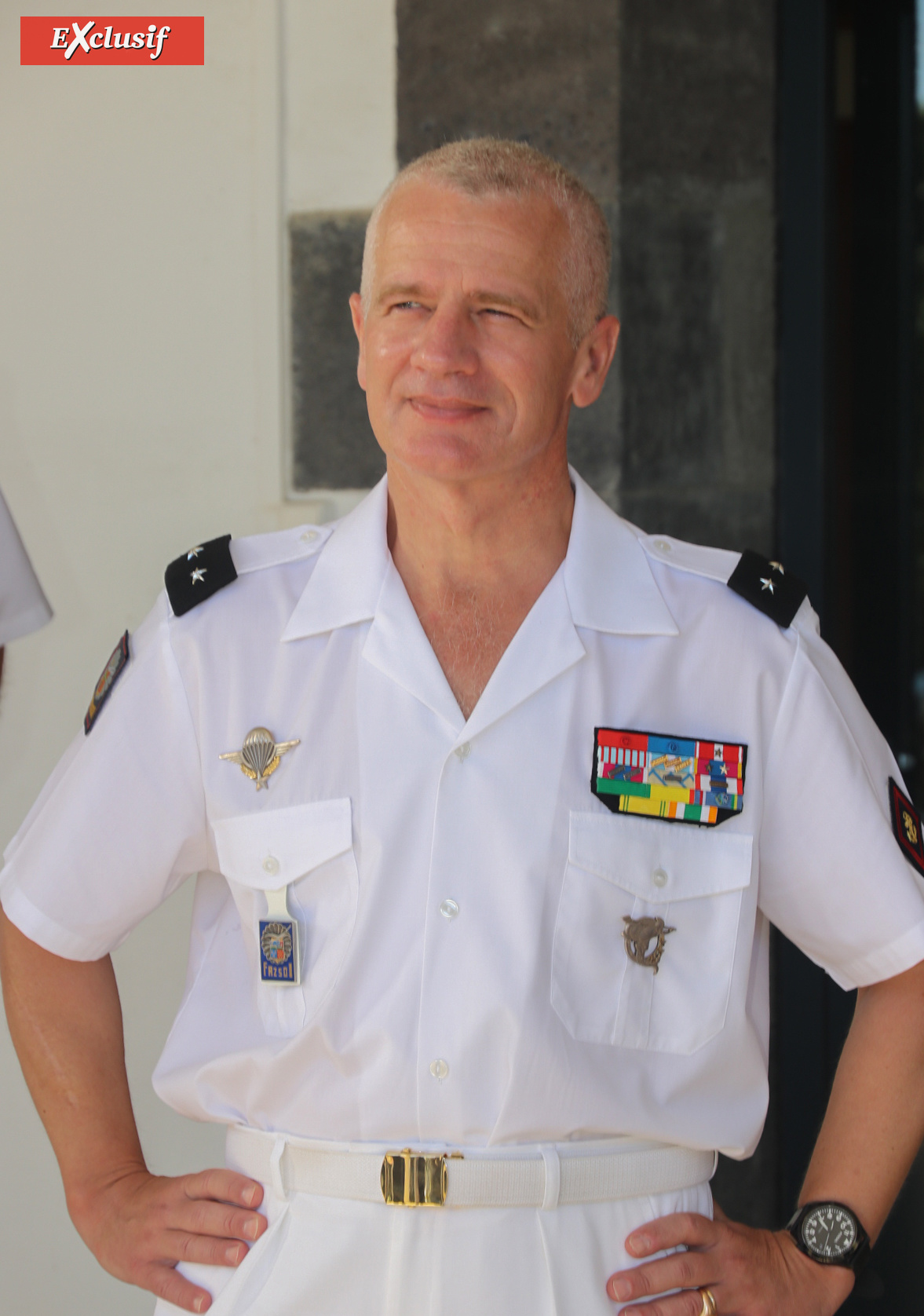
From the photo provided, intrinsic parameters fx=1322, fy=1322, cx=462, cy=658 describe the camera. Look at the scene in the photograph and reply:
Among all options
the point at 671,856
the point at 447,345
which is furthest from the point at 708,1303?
the point at 447,345

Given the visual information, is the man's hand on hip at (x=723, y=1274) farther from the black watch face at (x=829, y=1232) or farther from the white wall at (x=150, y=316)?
the white wall at (x=150, y=316)

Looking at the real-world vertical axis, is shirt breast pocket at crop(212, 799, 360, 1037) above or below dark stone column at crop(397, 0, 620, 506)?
below

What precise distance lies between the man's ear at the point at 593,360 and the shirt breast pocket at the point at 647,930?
21.0 inches

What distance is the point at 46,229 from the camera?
7.61 ft

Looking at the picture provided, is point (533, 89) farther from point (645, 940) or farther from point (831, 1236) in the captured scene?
point (831, 1236)

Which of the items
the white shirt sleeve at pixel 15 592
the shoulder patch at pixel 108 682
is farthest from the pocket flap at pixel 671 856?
the white shirt sleeve at pixel 15 592

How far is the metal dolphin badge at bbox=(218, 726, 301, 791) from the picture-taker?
1.48 metres

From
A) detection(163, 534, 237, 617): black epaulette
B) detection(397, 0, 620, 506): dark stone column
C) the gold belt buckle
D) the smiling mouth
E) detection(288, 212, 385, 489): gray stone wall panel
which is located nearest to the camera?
the gold belt buckle

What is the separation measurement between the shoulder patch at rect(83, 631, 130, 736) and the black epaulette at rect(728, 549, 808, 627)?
28.4 inches

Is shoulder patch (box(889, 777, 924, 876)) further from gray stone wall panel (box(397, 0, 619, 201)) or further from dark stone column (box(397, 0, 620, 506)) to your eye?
gray stone wall panel (box(397, 0, 619, 201))

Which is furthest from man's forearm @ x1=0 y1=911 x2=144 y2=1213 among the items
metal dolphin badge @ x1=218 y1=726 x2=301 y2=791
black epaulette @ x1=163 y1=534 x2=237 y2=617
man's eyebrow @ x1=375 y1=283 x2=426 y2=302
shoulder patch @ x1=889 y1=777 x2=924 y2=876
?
shoulder patch @ x1=889 y1=777 x2=924 y2=876

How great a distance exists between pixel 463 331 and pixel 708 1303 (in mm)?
1083

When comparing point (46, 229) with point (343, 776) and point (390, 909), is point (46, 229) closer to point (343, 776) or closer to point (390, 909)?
point (343, 776)

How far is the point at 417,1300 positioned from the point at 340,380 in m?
1.48
